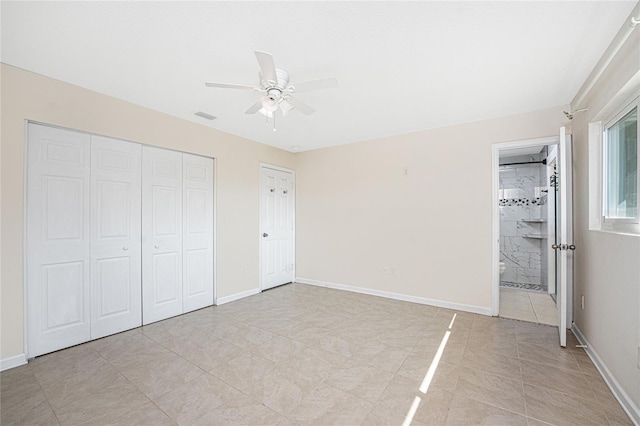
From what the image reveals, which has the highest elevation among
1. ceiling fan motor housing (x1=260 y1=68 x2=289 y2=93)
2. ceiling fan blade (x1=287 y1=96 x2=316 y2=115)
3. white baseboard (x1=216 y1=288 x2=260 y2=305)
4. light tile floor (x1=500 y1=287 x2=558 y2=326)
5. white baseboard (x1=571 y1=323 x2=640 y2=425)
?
ceiling fan motor housing (x1=260 y1=68 x2=289 y2=93)

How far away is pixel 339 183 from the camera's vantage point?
4.66m

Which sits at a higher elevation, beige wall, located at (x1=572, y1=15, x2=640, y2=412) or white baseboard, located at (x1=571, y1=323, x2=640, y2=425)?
beige wall, located at (x1=572, y1=15, x2=640, y2=412)

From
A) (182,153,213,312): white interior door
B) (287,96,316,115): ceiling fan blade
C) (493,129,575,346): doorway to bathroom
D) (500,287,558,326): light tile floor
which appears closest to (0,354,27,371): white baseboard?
(182,153,213,312): white interior door

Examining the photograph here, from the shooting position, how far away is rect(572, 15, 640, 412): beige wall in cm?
169

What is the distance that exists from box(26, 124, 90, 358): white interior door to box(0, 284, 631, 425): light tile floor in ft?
0.79

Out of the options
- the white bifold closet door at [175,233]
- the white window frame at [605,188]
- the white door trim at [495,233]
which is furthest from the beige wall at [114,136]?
the white window frame at [605,188]

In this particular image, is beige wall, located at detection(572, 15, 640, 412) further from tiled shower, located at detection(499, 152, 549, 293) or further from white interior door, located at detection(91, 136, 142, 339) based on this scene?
white interior door, located at detection(91, 136, 142, 339)

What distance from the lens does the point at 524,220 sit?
202 inches

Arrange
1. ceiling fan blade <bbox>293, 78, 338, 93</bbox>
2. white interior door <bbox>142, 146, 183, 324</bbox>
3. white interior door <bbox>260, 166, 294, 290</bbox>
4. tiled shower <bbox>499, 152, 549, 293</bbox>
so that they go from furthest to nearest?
tiled shower <bbox>499, 152, 549, 293</bbox> → white interior door <bbox>260, 166, 294, 290</bbox> → white interior door <bbox>142, 146, 183, 324</bbox> → ceiling fan blade <bbox>293, 78, 338, 93</bbox>

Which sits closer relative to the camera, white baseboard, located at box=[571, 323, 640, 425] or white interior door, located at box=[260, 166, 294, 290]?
white baseboard, located at box=[571, 323, 640, 425]

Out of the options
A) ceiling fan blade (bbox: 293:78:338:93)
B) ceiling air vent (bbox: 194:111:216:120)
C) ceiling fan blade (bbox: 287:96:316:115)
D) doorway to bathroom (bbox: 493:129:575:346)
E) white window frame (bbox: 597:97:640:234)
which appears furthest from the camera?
doorway to bathroom (bbox: 493:129:575:346)

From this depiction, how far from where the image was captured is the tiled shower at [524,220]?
16.3 ft

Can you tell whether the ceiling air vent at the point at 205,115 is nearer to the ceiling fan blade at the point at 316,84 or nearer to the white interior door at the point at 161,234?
the white interior door at the point at 161,234

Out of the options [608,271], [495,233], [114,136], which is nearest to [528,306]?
[495,233]
